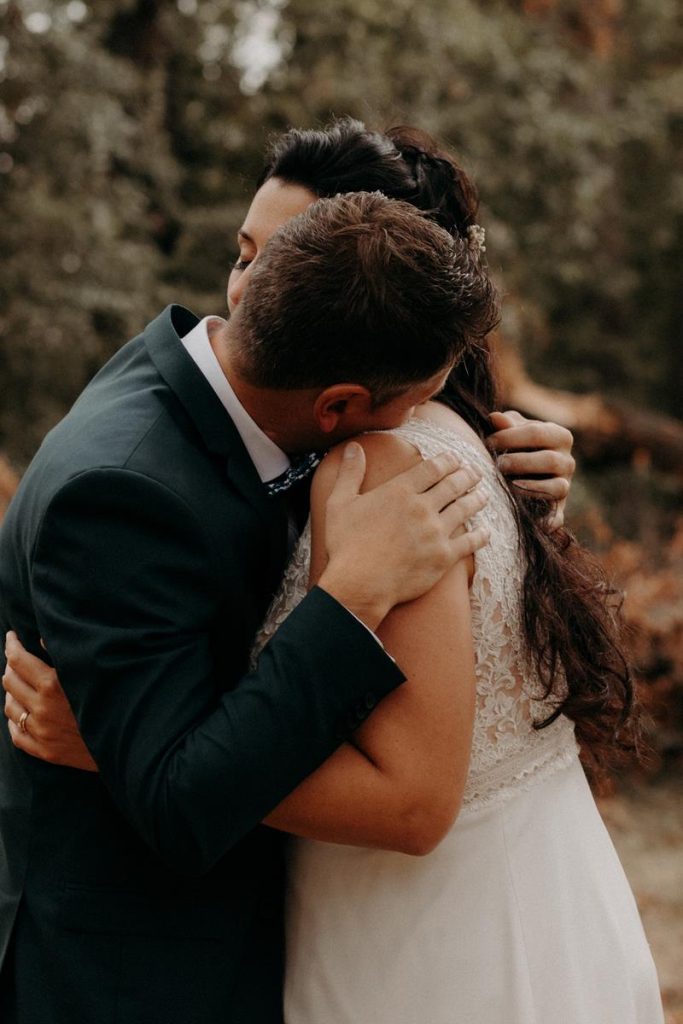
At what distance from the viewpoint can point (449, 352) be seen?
170 cm

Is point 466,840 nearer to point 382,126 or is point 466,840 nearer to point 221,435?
point 221,435

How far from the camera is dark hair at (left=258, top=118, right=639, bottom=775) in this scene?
193cm

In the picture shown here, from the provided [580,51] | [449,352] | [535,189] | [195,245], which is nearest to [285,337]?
[449,352]

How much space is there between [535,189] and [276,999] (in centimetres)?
874

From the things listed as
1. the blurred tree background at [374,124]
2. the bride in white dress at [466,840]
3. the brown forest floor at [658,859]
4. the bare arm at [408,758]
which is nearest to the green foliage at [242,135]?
the blurred tree background at [374,124]

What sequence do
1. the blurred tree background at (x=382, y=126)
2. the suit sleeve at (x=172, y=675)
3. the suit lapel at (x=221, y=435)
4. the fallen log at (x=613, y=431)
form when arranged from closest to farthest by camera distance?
the suit sleeve at (x=172, y=675) < the suit lapel at (x=221, y=435) < the blurred tree background at (x=382, y=126) < the fallen log at (x=613, y=431)

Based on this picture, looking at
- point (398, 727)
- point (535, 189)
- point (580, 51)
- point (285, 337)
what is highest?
point (580, 51)

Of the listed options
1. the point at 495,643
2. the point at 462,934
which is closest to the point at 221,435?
the point at 495,643

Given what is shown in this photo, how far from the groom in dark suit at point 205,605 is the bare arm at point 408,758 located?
0.05 meters

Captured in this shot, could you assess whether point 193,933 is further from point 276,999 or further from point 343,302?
point 343,302

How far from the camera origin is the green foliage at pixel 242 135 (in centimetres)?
714

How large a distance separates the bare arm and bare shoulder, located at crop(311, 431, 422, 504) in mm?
206

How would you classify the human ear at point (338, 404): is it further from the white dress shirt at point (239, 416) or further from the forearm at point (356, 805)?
the forearm at point (356, 805)

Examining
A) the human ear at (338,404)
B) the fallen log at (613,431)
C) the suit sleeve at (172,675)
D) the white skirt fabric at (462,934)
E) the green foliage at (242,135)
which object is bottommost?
the white skirt fabric at (462,934)
